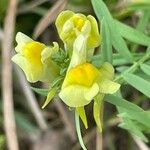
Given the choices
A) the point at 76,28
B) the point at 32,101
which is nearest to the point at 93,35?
the point at 76,28

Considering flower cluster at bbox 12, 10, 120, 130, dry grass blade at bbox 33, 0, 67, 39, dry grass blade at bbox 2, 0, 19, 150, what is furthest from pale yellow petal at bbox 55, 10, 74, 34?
dry grass blade at bbox 2, 0, 19, 150

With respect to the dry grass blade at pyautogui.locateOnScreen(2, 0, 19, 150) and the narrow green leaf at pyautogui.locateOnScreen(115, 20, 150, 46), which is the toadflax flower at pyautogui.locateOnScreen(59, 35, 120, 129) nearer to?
the narrow green leaf at pyautogui.locateOnScreen(115, 20, 150, 46)

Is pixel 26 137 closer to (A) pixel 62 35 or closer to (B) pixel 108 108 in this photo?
(B) pixel 108 108

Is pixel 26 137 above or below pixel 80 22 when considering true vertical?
below

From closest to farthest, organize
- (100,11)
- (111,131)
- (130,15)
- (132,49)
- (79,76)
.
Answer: (79,76) < (100,11) < (132,49) < (130,15) < (111,131)

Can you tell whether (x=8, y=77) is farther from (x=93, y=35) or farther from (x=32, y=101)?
(x=93, y=35)

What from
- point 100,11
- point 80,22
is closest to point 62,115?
point 100,11

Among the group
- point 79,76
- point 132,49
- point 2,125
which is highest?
point 79,76

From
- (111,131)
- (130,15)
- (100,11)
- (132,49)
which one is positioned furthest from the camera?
(111,131)
